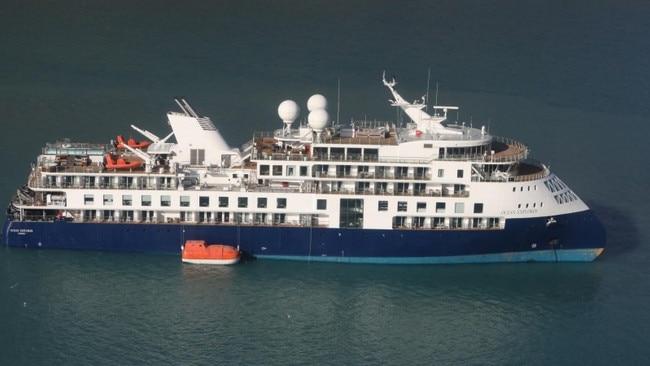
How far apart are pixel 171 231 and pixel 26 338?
10.8 m

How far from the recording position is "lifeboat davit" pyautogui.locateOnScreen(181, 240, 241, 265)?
51.3m

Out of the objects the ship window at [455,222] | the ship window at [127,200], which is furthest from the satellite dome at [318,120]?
the ship window at [127,200]

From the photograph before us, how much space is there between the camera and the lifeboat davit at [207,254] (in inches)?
2021

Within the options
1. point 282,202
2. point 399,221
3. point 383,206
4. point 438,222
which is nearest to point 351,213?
point 383,206

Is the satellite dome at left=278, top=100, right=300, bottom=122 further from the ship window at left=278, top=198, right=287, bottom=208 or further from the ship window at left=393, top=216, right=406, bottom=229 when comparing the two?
the ship window at left=393, top=216, right=406, bottom=229

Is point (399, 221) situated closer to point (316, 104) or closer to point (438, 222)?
point (438, 222)

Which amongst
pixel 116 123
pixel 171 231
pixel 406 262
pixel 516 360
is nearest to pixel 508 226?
pixel 406 262

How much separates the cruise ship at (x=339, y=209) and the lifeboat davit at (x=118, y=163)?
513 millimetres

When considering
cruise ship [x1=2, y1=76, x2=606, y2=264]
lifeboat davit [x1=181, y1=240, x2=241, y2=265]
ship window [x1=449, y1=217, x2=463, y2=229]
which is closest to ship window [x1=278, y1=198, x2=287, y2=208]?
cruise ship [x1=2, y1=76, x2=606, y2=264]

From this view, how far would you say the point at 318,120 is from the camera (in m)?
53.1

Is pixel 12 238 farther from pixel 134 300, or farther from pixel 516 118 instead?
pixel 516 118

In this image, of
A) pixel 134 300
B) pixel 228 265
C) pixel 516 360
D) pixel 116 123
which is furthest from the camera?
pixel 116 123

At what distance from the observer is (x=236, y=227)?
52250 millimetres

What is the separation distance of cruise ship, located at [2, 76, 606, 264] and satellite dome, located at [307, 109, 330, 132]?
0.17 ft
